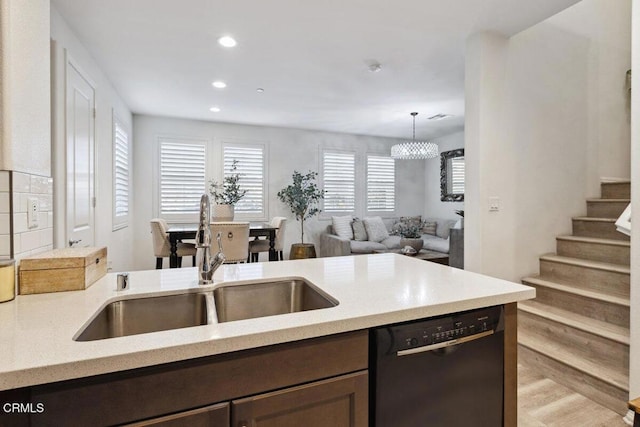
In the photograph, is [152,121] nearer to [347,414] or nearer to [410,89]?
[410,89]

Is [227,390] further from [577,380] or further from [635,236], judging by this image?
[577,380]

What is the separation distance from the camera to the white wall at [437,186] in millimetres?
6355

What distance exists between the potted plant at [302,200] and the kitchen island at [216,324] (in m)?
4.32

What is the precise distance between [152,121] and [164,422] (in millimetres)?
5473

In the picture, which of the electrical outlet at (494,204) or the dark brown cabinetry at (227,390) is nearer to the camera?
the dark brown cabinetry at (227,390)

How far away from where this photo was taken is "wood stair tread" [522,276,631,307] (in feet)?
7.47

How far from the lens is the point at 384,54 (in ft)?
10.3

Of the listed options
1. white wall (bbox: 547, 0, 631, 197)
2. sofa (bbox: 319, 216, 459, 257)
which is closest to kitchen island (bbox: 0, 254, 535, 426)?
white wall (bbox: 547, 0, 631, 197)

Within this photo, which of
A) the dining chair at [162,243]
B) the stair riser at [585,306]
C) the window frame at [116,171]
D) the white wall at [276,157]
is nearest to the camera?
the stair riser at [585,306]

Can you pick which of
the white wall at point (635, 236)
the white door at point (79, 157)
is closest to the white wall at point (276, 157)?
the white door at point (79, 157)

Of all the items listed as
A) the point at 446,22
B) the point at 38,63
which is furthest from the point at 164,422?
the point at 446,22

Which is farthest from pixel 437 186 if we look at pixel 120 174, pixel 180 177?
pixel 120 174

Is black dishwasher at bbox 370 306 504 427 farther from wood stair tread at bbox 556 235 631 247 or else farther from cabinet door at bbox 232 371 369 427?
wood stair tread at bbox 556 235 631 247

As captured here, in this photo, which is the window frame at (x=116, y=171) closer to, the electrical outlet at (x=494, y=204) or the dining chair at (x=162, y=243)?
the dining chair at (x=162, y=243)
